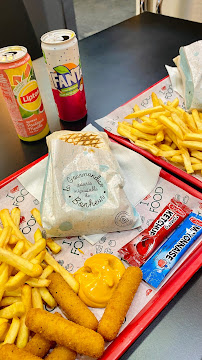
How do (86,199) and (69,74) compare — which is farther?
(69,74)

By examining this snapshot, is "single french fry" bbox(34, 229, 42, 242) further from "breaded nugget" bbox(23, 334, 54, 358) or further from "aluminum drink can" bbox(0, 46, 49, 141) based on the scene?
"aluminum drink can" bbox(0, 46, 49, 141)

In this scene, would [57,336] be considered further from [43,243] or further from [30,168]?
[30,168]

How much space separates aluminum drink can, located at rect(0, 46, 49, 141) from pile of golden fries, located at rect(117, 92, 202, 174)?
1.47 feet

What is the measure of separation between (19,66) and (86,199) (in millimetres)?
664

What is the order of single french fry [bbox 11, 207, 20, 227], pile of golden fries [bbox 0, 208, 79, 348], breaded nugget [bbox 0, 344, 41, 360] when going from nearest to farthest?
breaded nugget [bbox 0, 344, 41, 360] → pile of golden fries [bbox 0, 208, 79, 348] → single french fry [bbox 11, 207, 20, 227]

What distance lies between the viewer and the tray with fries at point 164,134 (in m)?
1.39

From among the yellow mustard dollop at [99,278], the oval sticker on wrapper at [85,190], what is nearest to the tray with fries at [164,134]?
the oval sticker on wrapper at [85,190]

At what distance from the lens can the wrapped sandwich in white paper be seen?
1227 millimetres

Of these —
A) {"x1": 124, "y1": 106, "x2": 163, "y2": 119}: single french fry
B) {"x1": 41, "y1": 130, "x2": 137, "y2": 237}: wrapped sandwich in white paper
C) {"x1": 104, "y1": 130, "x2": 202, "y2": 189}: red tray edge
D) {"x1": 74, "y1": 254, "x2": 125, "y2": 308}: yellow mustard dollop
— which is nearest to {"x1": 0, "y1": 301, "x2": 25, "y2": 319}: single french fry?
{"x1": 74, "y1": 254, "x2": 125, "y2": 308}: yellow mustard dollop

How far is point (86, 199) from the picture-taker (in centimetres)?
125

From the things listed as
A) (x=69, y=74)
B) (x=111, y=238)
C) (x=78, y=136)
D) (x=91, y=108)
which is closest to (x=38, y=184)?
(x=78, y=136)

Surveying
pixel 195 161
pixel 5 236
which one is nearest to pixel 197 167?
pixel 195 161

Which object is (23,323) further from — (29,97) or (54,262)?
(29,97)

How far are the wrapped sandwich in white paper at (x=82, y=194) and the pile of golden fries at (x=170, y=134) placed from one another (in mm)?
268
